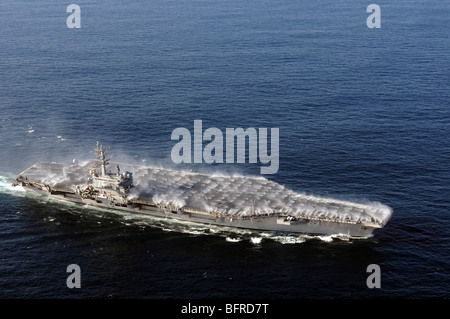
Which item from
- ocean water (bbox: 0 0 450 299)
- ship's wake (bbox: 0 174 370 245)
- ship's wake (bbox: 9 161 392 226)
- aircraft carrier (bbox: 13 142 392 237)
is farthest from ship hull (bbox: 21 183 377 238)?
ocean water (bbox: 0 0 450 299)

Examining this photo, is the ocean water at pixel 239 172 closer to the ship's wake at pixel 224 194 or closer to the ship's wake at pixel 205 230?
the ship's wake at pixel 205 230

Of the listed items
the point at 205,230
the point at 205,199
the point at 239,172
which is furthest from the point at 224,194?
the point at 239,172

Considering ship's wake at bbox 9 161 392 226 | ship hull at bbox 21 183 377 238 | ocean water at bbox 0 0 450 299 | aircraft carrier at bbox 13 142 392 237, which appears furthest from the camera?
ship's wake at bbox 9 161 392 226

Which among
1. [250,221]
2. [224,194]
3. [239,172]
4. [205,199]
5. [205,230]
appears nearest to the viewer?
[250,221]

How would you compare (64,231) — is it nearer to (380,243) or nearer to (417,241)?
(380,243)

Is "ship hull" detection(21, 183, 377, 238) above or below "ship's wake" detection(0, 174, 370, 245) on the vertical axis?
above

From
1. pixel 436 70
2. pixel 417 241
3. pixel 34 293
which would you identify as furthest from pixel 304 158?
pixel 436 70

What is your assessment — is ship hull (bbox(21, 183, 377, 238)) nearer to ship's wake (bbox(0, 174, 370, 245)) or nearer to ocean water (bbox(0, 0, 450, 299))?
ship's wake (bbox(0, 174, 370, 245))

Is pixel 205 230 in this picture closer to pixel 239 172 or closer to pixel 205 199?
pixel 205 199
